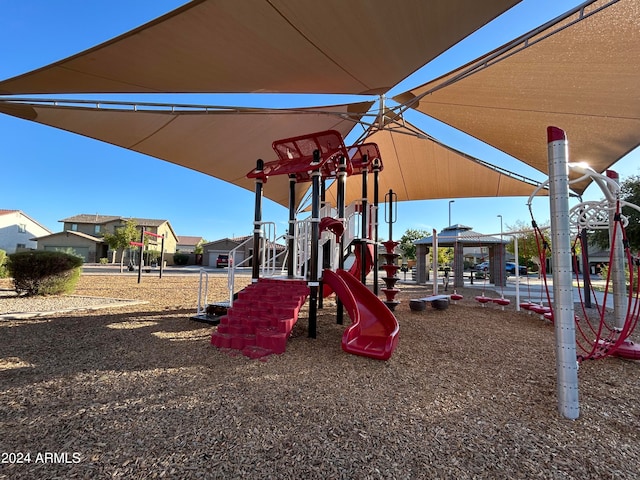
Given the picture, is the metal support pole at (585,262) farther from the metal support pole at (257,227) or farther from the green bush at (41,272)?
the green bush at (41,272)

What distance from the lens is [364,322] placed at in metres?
4.24

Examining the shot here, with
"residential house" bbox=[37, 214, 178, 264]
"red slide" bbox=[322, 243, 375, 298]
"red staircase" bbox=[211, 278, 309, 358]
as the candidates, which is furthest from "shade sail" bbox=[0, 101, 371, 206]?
"residential house" bbox=[37, 214, 178, 264]

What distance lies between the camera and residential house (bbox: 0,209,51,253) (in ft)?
104

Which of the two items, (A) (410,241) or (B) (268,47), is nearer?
(B) (268,47)

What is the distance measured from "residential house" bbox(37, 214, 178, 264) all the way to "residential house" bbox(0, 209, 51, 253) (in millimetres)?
1697

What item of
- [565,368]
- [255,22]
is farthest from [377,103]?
[565,368]

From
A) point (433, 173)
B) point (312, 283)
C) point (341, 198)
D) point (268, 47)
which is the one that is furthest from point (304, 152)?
point (433, 173)

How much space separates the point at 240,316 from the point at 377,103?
5466 mm

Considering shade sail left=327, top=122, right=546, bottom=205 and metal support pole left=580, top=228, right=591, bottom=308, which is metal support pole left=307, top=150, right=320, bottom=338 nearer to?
metal support pole left=580, top=228, right=591, bottom=308

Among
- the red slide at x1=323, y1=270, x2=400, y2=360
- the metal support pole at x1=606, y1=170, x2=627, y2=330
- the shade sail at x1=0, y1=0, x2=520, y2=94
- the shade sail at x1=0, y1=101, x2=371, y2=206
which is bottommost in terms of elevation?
the red slide at x1=323, y1=270, x2=400, y2=360

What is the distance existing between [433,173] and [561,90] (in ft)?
17.7

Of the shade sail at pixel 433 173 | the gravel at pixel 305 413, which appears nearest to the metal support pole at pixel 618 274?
the gravel at pixel 305 413

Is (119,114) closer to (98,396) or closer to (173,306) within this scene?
(173,306)

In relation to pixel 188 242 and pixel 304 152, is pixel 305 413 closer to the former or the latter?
pixel 304 152
